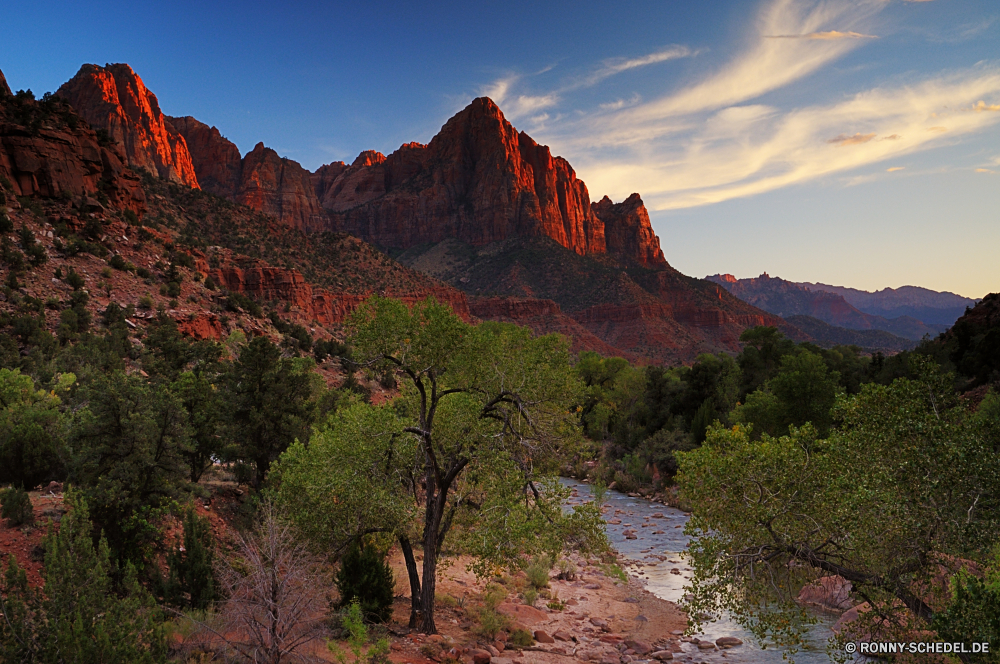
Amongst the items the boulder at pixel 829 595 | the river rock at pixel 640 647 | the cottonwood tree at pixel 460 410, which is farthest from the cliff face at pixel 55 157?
the boulder at pixel 829 595

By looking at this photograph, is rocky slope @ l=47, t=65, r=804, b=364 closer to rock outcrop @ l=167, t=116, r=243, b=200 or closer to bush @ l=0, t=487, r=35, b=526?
rock outcrop @ l=167, t=116, r=243, b=200

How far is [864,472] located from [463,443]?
798 cm

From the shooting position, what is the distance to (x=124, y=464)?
12758mm

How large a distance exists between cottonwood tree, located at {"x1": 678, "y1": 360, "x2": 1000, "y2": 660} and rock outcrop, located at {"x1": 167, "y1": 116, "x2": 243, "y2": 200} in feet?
601

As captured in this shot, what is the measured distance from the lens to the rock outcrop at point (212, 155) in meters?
168

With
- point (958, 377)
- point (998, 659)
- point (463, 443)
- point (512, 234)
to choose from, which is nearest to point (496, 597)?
point (463, 443)

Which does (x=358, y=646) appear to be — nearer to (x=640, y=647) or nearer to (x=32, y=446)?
(x=640, y=647)

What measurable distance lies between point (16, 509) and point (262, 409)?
8683 millimetres

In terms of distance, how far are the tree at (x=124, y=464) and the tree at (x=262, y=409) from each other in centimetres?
631

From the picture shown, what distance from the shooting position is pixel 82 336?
31.2 m

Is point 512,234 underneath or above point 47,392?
above

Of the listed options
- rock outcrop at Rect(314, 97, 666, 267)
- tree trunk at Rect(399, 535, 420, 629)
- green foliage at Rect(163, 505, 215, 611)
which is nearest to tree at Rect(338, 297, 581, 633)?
tree trunk at Rect(399, 535, 420, 629)

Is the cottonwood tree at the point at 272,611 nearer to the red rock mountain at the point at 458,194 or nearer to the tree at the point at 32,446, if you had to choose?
the tree at the point at 32,446

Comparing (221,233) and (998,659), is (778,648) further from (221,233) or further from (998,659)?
(221,233)
